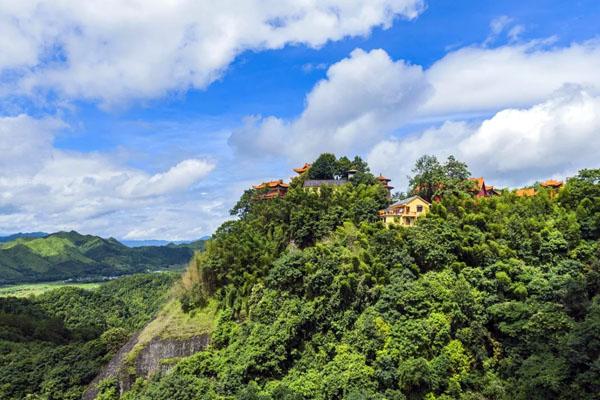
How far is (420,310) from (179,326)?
13.2m

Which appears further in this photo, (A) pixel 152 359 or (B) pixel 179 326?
(B) pixel 179 326

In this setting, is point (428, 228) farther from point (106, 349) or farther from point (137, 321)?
point (137, 321)

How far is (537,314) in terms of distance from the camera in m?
18.2

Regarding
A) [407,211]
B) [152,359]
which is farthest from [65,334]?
[407,211]

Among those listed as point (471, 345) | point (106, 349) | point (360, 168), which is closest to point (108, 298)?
point (106, 349)

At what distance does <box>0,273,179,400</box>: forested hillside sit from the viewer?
25422 mm

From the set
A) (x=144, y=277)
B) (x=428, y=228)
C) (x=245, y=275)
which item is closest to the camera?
(x=428, y=228)

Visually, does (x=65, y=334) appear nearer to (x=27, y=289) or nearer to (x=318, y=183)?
(x=318, y=183)

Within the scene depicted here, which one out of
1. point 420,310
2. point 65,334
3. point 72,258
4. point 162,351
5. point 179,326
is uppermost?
point 72,258

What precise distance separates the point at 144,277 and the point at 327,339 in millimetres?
71563

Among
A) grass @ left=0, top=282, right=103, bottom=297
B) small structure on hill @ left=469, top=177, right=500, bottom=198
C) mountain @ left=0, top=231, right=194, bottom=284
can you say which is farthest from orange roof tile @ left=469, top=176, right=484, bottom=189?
mountain @ left=0, top=231, right=194, bottom=284

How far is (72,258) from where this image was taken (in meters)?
132

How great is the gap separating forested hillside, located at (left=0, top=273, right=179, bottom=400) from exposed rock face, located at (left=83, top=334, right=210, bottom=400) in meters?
2.50

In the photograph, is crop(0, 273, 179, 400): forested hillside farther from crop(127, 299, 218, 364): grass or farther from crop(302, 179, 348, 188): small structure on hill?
crop(302, 179, 348, 188): small structure on hill
